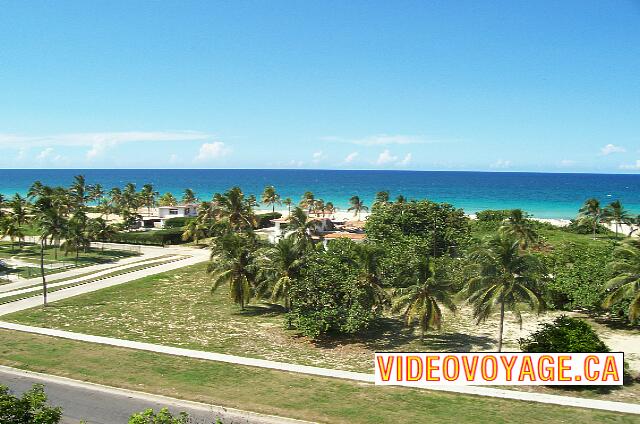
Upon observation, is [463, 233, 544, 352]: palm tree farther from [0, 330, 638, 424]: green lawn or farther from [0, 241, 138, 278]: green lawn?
[0, 241, 138, 278]: green lawn

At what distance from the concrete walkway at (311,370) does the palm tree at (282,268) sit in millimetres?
8243

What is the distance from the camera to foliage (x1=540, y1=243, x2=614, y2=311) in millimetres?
37969

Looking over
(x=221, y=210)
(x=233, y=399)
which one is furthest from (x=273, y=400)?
(x=221, y=210)

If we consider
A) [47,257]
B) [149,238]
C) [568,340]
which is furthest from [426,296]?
[149,238]

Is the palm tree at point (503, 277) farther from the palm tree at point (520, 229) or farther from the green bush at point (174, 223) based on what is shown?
the green bush at point (174, 223)

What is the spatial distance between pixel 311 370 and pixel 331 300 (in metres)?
6.77

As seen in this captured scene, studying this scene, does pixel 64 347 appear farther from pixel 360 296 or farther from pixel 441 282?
pixel 441 282

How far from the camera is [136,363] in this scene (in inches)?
1121

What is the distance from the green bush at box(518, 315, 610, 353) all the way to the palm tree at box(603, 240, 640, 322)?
6047mm

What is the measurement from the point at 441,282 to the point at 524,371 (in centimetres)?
761

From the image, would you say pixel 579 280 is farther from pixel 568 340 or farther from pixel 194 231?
pixel 194 231

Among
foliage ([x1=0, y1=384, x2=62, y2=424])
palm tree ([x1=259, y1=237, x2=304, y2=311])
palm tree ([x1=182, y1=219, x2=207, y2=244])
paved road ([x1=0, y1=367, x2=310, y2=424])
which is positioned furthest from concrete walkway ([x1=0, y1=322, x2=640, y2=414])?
palm tree ([x1=182, y1=219, x2=207, y2=244])

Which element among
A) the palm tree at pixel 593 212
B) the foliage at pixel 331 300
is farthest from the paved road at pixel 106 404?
the palm tree at pixel 593 212

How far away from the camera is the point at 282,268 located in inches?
1508
